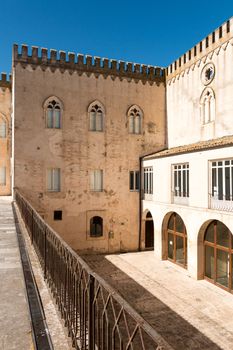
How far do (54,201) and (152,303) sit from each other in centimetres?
1010

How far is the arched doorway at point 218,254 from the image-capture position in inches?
538

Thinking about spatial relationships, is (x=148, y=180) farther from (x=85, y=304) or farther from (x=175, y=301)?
(x=85, y=304)

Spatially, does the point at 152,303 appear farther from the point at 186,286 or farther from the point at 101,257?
the point at 101,257

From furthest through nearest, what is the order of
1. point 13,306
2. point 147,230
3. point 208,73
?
1. point 147,230
2. point 208,73
3. point 13,306

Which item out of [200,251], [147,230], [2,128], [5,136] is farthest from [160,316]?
[2,128]

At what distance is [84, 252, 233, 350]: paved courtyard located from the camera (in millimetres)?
9773

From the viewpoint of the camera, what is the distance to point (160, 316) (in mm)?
11211

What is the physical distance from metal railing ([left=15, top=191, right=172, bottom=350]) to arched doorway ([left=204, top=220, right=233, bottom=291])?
11.2 meters

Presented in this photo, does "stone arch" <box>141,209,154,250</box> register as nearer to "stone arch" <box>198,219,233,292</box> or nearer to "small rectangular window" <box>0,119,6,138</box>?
"stone arch" <box>198,219,233,292</box>

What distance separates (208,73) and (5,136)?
17.3 meters

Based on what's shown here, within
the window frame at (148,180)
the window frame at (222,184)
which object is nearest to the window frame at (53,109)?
the window frame at (148,180)

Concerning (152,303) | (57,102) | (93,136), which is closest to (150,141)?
(93,136)

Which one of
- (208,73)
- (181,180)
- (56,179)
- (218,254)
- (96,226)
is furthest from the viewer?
(96,226)

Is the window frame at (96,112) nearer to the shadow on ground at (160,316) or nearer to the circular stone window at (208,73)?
the circular stone window at (208,73)
